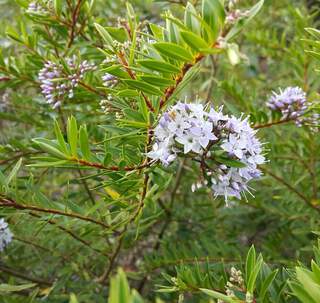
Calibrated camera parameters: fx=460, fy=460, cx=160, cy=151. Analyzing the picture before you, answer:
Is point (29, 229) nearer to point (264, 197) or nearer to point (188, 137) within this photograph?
point (188, 137)

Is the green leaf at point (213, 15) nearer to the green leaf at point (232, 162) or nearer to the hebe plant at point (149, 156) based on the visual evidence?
the hebe plant at point (149, 156)

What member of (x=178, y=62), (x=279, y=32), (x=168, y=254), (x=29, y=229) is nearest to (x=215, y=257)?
(x=168, y=254)

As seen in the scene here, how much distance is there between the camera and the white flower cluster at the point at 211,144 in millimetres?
940

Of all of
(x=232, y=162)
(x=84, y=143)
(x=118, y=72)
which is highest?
(x=118, y=72)

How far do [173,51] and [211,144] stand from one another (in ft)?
0.75

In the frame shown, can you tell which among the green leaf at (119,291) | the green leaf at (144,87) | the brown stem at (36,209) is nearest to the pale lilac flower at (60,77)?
the brown stem at (36,209)

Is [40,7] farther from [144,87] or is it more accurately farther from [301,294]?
[301,294]

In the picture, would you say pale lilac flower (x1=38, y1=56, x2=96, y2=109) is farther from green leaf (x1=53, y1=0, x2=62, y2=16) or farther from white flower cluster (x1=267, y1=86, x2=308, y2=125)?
white flower cluster (x1=267, y1=86, x2=308, y2=125)

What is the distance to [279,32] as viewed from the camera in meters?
3.39

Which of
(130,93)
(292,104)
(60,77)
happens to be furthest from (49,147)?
(292,104)

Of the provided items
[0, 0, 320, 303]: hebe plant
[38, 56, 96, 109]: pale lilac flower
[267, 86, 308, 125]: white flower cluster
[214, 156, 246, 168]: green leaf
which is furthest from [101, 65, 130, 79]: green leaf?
[267, 86, 308, 125]: white flower cluster

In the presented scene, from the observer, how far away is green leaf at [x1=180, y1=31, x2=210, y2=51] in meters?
0.78

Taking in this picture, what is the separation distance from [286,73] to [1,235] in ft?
6.16

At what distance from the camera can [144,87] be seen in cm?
92
